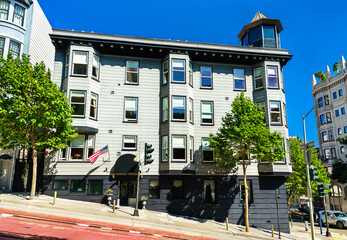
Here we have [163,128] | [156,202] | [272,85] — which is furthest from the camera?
[272,85]

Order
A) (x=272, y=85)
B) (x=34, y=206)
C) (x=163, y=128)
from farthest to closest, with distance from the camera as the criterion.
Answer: (x=272, y=85), (x=163, y=128), (x=34, y=206)

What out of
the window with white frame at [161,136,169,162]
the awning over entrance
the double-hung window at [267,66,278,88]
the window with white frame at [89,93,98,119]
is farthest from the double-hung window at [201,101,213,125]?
the window with white frame at [89,93,98,119]

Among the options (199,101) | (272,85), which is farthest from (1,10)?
(272,85)

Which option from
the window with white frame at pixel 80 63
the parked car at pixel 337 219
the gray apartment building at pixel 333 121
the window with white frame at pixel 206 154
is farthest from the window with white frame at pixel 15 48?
the gray apartment building at pixel 333 121

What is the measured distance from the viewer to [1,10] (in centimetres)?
2342

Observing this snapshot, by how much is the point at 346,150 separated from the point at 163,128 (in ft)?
140

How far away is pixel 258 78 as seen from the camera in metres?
26.0

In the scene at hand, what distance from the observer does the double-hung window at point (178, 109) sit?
76.8ft

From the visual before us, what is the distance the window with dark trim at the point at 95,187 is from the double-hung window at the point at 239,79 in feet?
51.9

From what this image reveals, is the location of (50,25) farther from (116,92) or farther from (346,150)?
(346,150)

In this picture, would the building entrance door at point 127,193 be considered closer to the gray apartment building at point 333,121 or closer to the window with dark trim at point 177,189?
the window with dark trim at point 177,189

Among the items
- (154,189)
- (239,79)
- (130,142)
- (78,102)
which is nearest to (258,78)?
(239,79)

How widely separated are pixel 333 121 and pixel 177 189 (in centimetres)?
4422

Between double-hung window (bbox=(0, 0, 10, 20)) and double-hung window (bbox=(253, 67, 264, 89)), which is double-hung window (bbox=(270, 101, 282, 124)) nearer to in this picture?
double-hung window (bbox=(253, 67, 264, 89))
